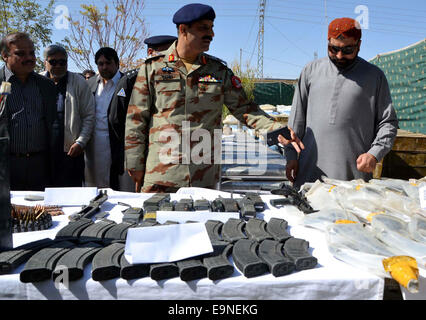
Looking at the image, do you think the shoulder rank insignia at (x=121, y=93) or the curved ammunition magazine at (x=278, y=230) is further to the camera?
the shoulder rank insignia at (x=121, y=93)

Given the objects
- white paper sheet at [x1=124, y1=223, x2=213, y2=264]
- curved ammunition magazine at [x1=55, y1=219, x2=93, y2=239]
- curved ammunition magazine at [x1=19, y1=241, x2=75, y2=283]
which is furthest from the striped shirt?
white paper sheet at [x1=124, y1=223, x2=213, y2=264]

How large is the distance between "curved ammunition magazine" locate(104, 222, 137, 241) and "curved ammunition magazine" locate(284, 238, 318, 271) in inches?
23.4

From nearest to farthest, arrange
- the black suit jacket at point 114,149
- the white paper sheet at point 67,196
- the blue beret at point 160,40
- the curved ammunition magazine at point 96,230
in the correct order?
the curved ammunition magazine at point 96,230 < the white paper sheet at point 67,196 < the black suit jacket at point 114,149 < the blue beret at point 160,40

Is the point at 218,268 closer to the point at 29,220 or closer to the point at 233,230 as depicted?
the point at 233,230

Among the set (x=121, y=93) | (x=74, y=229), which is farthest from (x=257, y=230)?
(x=121, y=93)

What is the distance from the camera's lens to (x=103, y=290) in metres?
1.07

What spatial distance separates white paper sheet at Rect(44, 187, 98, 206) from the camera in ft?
6.03

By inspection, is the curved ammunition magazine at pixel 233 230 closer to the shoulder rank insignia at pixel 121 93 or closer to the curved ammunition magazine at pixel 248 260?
the curved ammunition magazine at pixel 248 260

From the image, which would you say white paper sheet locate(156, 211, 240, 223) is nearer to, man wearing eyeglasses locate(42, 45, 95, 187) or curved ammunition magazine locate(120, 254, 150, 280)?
curved ammunition magazine locate(120, 254, 150, 280)

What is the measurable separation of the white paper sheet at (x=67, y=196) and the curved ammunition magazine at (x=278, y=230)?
97 centimetres

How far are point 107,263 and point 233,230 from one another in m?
0.51

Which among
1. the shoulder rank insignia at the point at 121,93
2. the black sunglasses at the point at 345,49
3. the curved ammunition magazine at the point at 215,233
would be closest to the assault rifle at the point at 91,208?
the curved ammunition magazine at the point at 215,233

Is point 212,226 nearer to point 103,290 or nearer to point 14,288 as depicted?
point 103,290

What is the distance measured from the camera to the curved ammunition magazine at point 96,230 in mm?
1319
